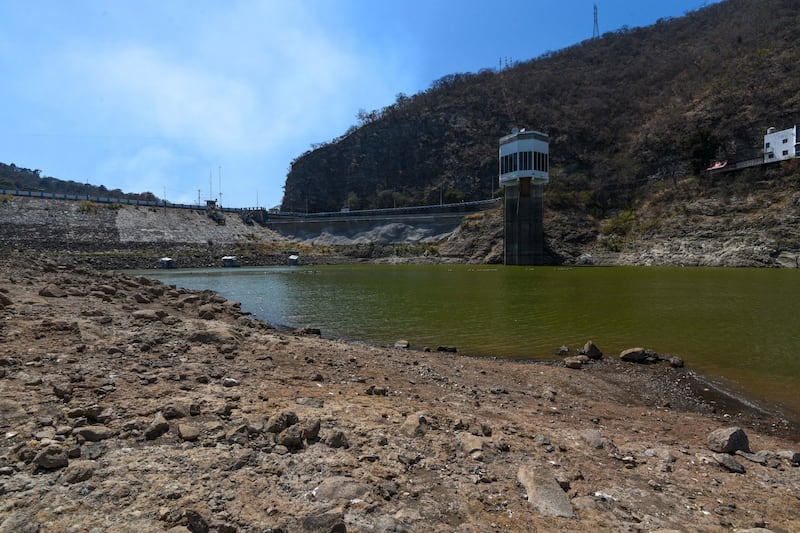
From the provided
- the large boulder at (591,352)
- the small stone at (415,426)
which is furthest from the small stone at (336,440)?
the large boulder at (591,352)

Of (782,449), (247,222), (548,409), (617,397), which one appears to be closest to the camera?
(782,449)

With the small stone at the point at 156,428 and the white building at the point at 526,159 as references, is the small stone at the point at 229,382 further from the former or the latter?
the white building at the point at 526,159

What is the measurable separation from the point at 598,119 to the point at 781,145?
53490mm

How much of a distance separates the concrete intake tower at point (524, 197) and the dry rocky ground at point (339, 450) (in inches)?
2843

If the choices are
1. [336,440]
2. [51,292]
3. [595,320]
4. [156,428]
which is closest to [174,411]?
[156,428]

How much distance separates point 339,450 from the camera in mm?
5535

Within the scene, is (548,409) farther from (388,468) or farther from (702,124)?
(702,124)

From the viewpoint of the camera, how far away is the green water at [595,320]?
1350 centimetres

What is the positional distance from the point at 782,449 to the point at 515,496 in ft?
17.9

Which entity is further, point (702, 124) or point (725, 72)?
point (725, 72)

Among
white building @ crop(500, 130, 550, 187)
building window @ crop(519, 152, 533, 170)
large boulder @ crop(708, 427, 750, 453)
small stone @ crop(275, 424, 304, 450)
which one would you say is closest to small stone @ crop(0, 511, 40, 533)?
small stone @ crop(275, 424, 304, 450)

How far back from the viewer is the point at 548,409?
891cm

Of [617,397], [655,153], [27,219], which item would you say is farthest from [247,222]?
[617,397]

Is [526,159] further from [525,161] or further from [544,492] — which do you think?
[544,492]
